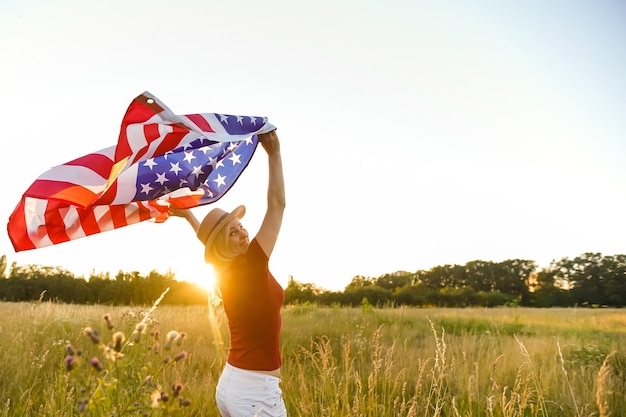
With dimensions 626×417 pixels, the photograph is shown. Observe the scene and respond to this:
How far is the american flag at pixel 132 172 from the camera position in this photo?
3.54 meters

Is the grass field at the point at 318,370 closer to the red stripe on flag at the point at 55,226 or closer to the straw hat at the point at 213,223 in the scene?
the straw hat at the point at 213,223

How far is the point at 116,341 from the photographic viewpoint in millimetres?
1415

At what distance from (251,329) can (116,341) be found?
1.47 meters

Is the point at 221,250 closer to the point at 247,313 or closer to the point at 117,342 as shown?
the point at 247,313

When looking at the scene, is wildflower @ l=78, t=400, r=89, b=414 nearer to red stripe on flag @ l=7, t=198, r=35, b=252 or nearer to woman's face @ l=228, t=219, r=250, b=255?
woman's face @ l=228, t=219, r=250, b=255

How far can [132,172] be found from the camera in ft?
11.7

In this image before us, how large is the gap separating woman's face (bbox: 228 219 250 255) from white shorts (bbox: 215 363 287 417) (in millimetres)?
735

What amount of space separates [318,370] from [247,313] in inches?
163

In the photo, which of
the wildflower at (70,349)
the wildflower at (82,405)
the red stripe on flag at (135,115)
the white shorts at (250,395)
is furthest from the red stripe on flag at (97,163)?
the wildflower at (82,405)

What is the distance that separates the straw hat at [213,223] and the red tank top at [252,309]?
0.21 meters

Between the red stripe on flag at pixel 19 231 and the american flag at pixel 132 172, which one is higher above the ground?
the american flag at pixel 132 172

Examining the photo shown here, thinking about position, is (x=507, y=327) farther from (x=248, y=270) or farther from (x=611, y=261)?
(x=611, y=261)

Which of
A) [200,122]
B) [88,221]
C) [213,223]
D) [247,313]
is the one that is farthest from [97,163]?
[247,313]

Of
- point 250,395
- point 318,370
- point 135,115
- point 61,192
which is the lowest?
point 318,370
